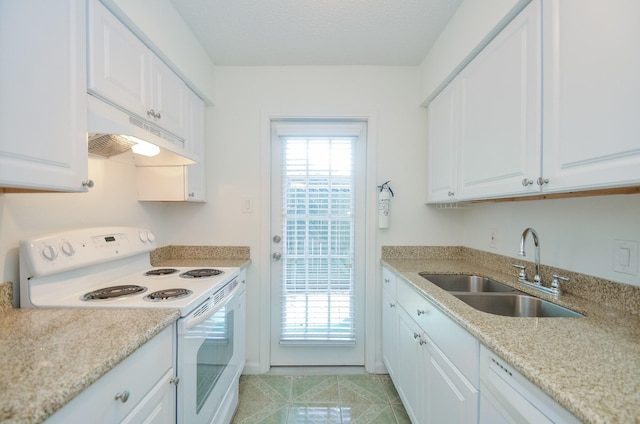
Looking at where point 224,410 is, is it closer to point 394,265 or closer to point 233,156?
point 394,265

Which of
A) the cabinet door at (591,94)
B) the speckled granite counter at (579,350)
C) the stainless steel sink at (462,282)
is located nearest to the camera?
the speckled granite counter at (579,350)

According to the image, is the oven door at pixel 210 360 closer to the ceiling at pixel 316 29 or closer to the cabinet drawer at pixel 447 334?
the cabinet drawer at pixel 447 334

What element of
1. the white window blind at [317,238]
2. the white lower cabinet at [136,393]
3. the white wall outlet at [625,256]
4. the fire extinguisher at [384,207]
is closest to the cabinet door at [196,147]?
Result: the white window blind at [317,238]

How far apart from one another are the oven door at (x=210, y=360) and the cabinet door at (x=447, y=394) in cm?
104

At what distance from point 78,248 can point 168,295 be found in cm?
50

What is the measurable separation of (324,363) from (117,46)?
7.86ft

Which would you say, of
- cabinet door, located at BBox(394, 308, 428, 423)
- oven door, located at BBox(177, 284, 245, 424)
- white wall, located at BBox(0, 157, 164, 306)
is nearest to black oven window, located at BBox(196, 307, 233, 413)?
oven door, located at BBox(177, 284, 245, 424)

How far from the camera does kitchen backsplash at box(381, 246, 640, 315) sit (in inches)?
38.1

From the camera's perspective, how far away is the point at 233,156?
2111 mm

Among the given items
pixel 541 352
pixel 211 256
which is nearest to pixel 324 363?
pixel 211 256

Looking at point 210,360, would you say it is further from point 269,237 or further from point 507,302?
point 507,302

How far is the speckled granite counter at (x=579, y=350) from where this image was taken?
51cm

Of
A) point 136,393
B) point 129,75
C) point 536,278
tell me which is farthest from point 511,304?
point 129,75

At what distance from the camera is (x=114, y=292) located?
1.19 m
